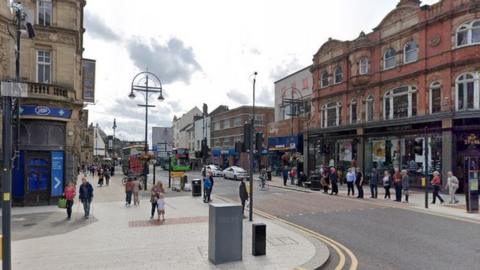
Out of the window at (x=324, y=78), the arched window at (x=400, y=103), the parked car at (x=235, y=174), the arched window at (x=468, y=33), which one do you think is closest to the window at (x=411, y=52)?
the arched window at (x=400, y=103)

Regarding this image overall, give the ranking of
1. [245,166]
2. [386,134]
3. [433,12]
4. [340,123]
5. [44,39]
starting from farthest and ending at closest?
[245,166], [340,123], [386,134], [433,12], [44,39]

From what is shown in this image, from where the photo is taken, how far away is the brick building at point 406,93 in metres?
22.9

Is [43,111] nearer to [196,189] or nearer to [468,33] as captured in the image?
[196,189]

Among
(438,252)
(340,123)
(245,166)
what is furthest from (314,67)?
(438,252)

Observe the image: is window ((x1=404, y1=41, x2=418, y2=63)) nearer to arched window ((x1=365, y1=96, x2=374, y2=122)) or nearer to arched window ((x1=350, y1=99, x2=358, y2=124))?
arched window ((x1=365, y1=96, x2=374, y2=122))

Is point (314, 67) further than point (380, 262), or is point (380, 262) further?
point (314, 67)

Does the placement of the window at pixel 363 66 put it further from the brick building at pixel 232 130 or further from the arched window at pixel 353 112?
the brick building at pixel 232 130

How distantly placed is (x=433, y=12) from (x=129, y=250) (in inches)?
978

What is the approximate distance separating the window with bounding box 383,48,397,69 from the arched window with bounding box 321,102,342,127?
19.6 ft

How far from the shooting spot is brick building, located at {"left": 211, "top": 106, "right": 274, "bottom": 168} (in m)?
60.7

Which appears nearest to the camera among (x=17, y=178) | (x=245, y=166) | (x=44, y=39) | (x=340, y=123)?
(x=17, y=178)

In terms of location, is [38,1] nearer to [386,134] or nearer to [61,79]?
[61,79]

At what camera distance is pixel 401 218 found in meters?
14.2

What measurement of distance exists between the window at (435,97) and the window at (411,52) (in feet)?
9.16
